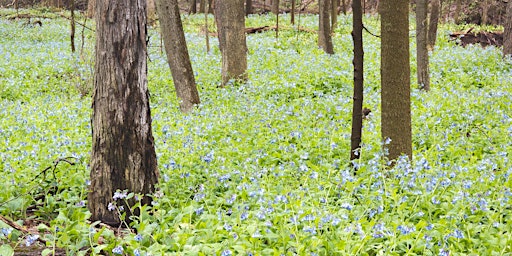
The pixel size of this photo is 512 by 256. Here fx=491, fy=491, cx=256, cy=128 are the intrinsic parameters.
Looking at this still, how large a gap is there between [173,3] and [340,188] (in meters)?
5.31

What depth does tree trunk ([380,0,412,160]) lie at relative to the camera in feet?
14.4

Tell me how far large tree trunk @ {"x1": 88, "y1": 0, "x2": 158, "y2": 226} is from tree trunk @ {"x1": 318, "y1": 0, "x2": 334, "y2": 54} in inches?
343

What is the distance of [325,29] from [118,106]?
9.62m

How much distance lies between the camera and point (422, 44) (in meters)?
8.57

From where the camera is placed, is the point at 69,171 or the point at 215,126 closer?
the point at 69,171

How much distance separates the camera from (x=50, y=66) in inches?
495

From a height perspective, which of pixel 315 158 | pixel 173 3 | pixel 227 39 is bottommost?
pixel 315 158

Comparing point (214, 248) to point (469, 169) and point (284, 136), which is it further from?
point (284, 136)

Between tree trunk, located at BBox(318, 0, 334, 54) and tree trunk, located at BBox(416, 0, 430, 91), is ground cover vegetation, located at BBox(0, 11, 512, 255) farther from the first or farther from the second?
tree trunk, located at BBox(318, 0, 334, 54)

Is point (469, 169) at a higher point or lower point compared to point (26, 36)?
lower

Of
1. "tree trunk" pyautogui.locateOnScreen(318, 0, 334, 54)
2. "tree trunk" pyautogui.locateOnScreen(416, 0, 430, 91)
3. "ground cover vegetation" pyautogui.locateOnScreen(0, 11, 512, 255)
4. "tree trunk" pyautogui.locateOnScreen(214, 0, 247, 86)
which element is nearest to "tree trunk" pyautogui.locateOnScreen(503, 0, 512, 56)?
"ground cover vegetation" pyautogui.locateOnScreen(0, 11, 512, 255)

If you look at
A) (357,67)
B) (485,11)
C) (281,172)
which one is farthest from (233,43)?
(485,11)

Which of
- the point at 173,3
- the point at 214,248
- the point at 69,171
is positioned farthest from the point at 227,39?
the point at 214,248

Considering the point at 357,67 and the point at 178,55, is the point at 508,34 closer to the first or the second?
the point at 178,55
